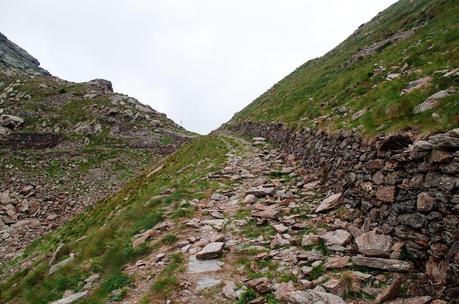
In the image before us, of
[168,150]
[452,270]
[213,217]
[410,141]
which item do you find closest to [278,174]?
[213,217]

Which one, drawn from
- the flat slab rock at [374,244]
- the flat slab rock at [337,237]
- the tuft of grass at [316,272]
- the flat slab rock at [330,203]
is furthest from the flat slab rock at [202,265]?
the flat slab rock at [330,203]

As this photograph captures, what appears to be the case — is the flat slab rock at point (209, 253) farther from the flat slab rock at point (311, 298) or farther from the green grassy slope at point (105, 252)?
the flat slab rock at point (311, 298)

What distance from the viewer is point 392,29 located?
116 feet

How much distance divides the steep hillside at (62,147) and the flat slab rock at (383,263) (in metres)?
22.3

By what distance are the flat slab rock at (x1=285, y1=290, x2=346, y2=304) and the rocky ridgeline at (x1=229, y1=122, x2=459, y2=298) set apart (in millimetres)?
1707

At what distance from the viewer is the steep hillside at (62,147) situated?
29.4 metres

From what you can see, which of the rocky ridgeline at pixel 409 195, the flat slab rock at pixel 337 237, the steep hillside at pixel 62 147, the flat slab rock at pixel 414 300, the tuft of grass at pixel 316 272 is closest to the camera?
the flat slab rock at pixel 414 300

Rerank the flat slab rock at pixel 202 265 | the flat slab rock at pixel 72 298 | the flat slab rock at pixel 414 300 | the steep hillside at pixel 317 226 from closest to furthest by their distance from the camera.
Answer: the flat slab rock at pixel 414 300 < the steep hillside at pixel 317 226 < the flat slab rock at pixel 202 265 < the flat slab rock at pixel 72 298

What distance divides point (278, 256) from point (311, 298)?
2272 mm

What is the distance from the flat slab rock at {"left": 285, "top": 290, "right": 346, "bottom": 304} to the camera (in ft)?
24.7

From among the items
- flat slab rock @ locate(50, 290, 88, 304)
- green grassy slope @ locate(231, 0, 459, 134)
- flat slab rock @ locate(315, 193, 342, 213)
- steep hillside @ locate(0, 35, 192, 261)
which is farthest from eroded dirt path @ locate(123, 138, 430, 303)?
steep hillside @ locate(0, 35, 192, 261)

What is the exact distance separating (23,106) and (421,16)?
170 feet

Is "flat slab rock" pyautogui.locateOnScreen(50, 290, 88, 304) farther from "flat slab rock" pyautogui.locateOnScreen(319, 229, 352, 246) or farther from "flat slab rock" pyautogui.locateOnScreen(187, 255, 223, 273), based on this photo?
"flat slab rock" pyautogui.locateOnScreen(319, 229, 352, 246)

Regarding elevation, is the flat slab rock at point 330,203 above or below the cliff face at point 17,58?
below
